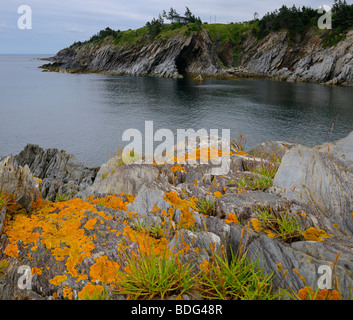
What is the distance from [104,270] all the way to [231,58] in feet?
579

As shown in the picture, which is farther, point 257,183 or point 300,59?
point 300,59

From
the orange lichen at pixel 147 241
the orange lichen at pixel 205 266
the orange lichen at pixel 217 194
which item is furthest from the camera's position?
the orange lichen at pixel 217 194

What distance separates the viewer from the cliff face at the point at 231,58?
368 ft

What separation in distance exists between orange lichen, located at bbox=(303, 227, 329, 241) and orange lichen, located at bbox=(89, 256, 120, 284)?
3.72 m

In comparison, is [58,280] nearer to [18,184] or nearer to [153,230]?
[153,230]

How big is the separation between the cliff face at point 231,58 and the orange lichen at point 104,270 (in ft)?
407

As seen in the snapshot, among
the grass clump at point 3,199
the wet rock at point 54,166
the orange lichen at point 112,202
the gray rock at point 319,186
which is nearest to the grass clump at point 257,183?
the gray rock at point 319,186

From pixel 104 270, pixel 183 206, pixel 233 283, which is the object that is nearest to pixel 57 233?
pixel 104 270

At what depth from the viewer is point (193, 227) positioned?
553 centimetres

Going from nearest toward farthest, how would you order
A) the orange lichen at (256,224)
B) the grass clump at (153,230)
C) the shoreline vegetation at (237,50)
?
the orange lichen at (256,224)
the grass clump at (153,230)
the shoreline vegetation at (237,50)

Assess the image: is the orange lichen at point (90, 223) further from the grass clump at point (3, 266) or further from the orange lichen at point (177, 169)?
the orange lichen at point (177, 169)

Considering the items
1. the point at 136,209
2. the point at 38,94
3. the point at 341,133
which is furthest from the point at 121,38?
the point at 136,209

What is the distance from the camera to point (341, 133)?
150ft
